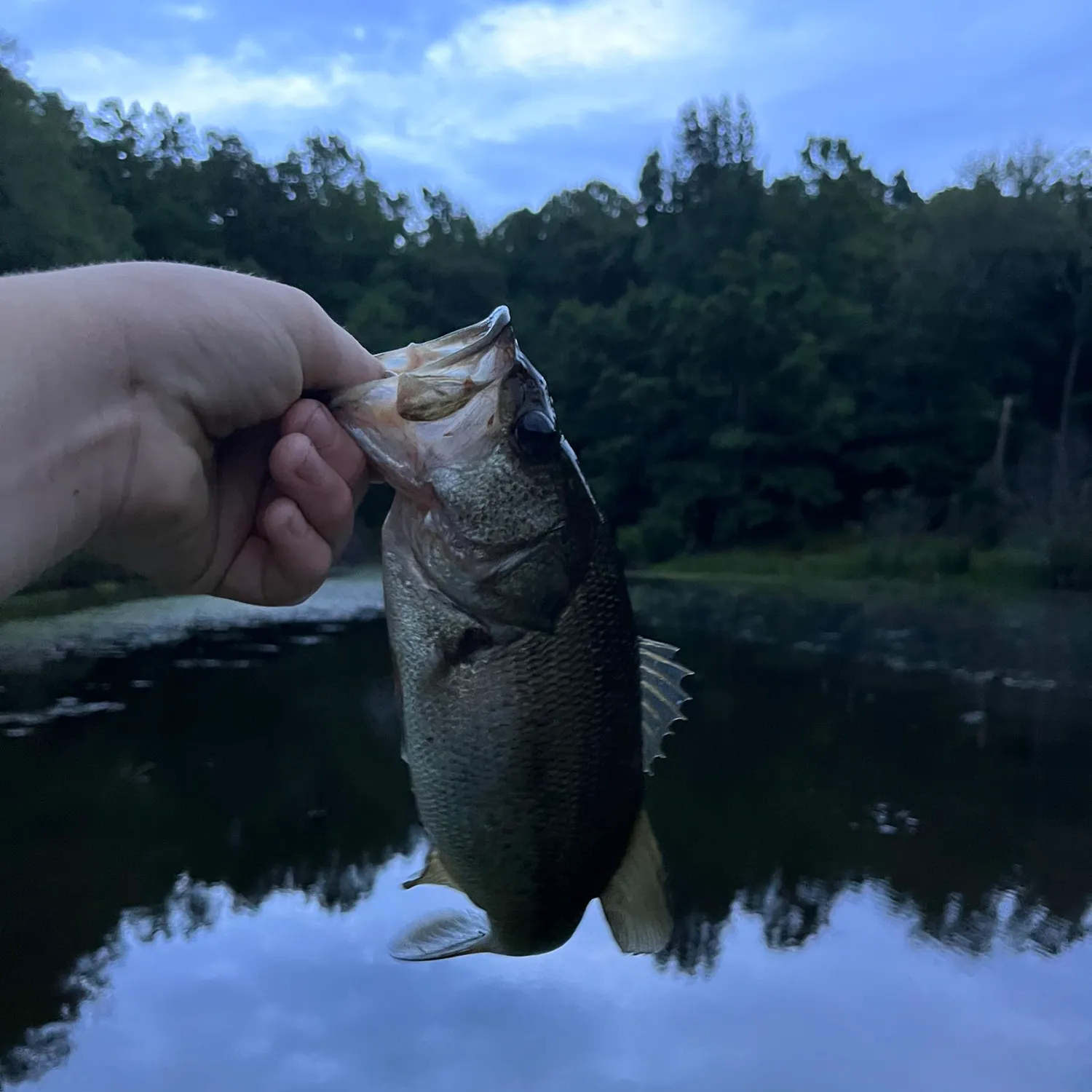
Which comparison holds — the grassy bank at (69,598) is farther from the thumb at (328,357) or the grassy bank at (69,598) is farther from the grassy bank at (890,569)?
the thumb at (328,357)

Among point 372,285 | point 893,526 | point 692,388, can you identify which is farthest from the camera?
point 372,285

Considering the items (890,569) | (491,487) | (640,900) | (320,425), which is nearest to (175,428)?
(320,425)

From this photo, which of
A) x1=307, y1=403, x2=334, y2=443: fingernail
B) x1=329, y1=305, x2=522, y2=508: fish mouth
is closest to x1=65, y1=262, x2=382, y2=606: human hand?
x1=307, y1=403, x2=334, y2=443: fingernail

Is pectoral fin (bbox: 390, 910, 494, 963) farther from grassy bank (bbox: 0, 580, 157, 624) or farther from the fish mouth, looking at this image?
grassy bank (bbox: 0, 580, 157, 624)

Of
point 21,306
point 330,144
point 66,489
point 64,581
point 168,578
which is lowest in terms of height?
point 64,581

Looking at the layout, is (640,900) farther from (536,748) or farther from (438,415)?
(438,415)

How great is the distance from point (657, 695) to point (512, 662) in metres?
0.30

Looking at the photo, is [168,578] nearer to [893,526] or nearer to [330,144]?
[893,526]

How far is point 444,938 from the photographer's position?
1955 mm

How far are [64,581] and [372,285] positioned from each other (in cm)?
2050

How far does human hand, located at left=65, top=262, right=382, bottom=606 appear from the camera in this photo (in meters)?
1.99

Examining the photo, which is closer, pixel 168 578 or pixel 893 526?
pixel 168 578

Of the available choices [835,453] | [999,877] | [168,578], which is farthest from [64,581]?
[835,453]

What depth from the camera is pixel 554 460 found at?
74.5 inches
